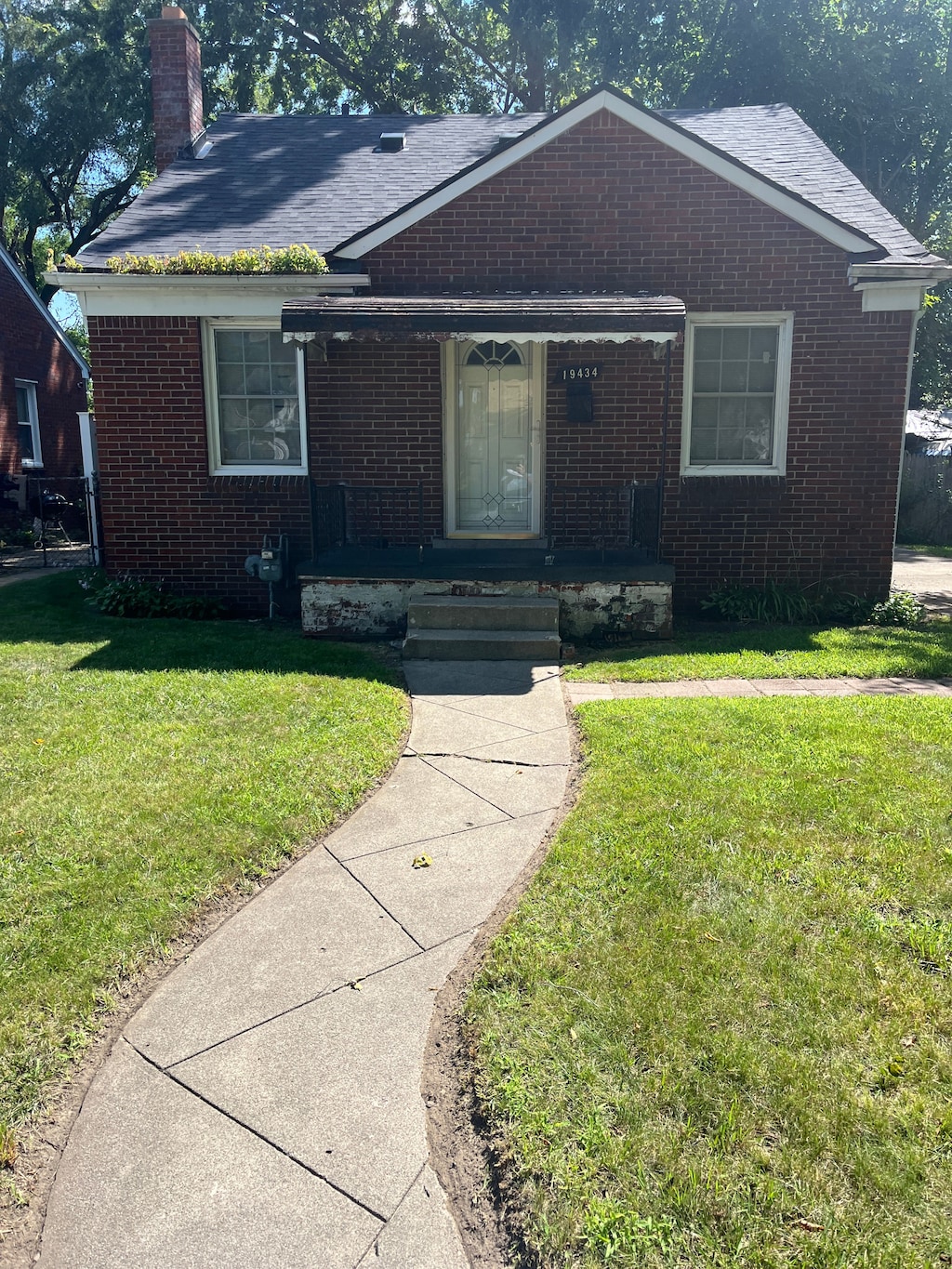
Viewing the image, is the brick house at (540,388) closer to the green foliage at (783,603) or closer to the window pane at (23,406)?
the green foliage at (783,603)

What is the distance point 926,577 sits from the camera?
1444 centimetres

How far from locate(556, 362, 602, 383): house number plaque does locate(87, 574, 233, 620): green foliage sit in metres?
4.59

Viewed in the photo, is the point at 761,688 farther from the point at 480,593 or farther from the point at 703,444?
the point at 703,444

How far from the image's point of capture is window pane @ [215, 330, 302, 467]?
10.5 m

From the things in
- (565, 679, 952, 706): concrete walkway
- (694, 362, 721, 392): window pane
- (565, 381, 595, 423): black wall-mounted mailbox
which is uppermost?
(694, 362, 721, 392): window pane

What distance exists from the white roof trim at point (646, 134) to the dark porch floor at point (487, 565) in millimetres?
3236

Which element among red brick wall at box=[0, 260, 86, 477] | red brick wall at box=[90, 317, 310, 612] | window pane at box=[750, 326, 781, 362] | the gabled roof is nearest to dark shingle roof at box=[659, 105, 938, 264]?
the gabled roof

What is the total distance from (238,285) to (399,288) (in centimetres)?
171

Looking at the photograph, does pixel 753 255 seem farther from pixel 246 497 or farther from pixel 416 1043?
pixel 416 1043

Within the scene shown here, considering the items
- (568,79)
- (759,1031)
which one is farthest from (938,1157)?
(568,79)

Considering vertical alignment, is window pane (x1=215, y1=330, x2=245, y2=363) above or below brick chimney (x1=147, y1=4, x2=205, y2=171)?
below

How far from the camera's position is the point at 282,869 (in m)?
4.35

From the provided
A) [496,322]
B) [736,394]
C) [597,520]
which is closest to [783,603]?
[597,520]

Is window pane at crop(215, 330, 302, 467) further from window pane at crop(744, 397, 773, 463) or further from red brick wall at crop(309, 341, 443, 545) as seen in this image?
window pane at crop(744, 397, 773, 463)
